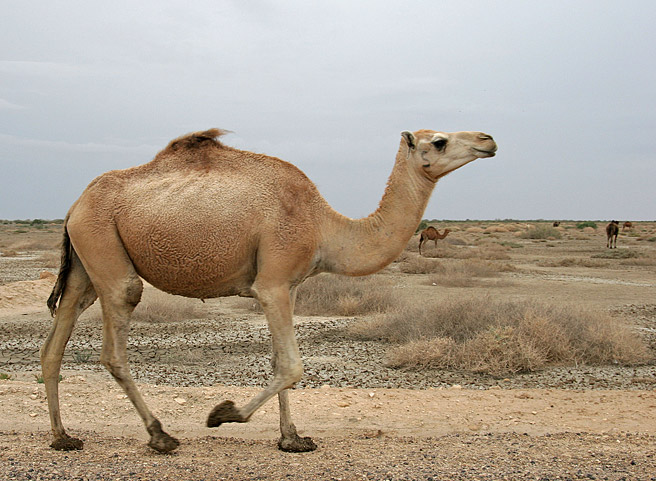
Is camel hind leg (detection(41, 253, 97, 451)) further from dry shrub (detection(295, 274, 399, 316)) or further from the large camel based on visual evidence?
dry shrub (detection(295, 274, 399, 316))

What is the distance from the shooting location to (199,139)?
598 centimetres

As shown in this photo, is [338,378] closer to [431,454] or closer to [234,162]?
[431,454]

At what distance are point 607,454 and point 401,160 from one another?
3225 mm

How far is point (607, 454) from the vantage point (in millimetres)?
5562

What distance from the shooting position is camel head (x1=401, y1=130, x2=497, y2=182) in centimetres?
539

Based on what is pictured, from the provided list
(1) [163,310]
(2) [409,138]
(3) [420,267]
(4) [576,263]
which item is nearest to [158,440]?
(2) [409,138]

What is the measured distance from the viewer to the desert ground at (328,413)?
16.9ft

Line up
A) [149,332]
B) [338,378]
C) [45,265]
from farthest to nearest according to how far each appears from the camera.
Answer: [45,265], [149,332], [338,378]

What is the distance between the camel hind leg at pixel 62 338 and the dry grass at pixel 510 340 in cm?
626

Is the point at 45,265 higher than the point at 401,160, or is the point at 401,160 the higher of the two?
the point at 401,160

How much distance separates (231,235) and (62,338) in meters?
2.05

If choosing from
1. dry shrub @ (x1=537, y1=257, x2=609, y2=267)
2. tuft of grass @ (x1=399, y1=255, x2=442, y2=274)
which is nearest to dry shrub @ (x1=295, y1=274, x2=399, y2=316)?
tuft of grass @ (x1=399, y1=255, x2=442, y2=274)

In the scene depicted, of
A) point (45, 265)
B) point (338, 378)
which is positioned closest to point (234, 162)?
point (338, 378)

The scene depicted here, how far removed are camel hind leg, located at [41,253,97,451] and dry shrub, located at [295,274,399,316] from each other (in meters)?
11.4
